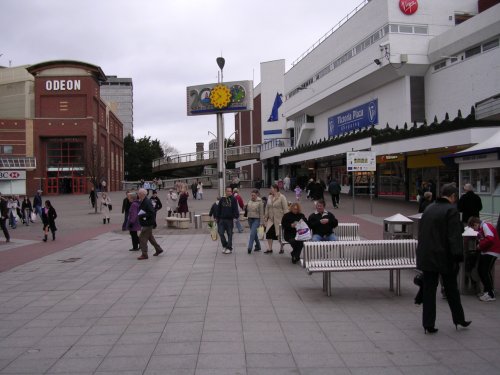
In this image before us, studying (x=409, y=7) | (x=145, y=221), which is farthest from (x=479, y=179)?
(x=409, y=7)

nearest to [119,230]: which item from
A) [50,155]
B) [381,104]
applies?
[381,104]

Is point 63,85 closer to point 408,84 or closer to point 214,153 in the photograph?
point 214,153

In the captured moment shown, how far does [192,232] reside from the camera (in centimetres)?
1836

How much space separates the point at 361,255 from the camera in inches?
308

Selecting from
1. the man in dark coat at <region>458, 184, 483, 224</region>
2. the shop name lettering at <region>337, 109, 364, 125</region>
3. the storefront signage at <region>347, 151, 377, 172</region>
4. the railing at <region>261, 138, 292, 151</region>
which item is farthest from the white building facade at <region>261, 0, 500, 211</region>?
the railing at <region>261, 138, 292, 151</region>

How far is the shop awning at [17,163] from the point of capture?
52.8 meters

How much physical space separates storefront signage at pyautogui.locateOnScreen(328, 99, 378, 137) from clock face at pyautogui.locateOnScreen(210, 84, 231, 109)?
15.2m

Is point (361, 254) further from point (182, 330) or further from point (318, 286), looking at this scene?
point (182, 330)

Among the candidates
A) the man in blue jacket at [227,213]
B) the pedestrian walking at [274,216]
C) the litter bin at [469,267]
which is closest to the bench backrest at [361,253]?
the litter bin at [469,267]

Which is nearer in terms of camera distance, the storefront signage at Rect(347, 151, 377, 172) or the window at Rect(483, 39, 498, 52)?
the storefront signage at Rect(347, 151, 377, 172)

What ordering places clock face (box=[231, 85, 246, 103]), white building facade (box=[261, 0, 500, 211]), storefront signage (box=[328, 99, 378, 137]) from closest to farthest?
clock face (box=[231, 85, 246, 103]), white building facade (box=[261, 0, 500, 211]), storefront signage (box=[328, 99, 378, 137])

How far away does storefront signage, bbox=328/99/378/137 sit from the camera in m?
36.8

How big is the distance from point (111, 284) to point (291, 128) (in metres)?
54.4

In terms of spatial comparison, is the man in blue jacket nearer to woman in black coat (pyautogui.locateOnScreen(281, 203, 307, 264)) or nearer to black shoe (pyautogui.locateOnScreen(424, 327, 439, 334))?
woman in black coat (pyautogui.locateOnScreen(281, 203, 307, 264))
